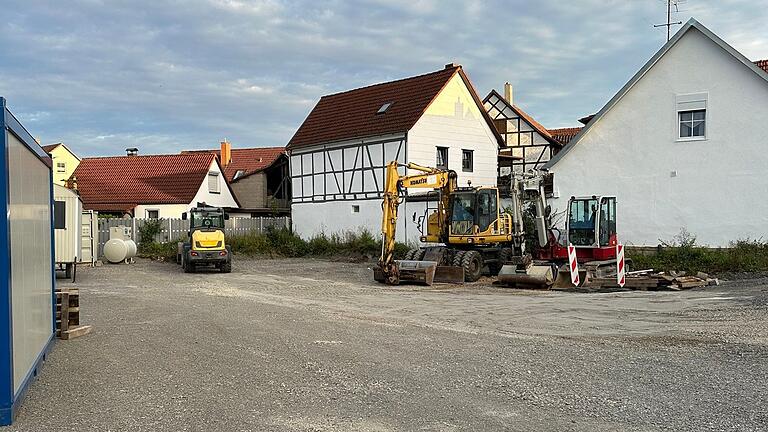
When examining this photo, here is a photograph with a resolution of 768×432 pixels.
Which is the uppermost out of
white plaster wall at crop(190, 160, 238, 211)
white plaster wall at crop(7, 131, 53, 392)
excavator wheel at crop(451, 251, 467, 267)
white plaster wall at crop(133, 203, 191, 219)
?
white plaster wall at crop(190, 160, 238, 211)

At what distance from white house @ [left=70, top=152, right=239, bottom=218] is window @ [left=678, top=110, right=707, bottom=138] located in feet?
89.2

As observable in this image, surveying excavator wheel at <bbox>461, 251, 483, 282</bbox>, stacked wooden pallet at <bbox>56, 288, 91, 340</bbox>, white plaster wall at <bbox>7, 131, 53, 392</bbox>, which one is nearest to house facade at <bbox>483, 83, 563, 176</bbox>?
excavator wheel at <bbox>461, 251, 483, 282</bbox>

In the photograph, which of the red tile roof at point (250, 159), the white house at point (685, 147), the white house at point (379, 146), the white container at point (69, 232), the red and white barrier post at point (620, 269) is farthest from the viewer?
the red tile roof at point (250, 159)

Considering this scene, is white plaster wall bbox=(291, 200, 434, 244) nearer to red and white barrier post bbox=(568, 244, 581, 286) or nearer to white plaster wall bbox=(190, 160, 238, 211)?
white plaster wall bbox=(190, 160, 238, 211)

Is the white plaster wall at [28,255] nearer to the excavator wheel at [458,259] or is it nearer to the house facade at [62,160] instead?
the excavator wheel at [458,259]

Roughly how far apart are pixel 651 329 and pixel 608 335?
3.53ft

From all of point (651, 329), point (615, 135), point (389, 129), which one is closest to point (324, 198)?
point (389, 129)

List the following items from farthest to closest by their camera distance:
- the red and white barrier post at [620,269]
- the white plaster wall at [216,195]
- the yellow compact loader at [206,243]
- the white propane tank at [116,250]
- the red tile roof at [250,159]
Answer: the red tile roof at [250,159] → the white plaster wall at [216,195] → the white propane tank at [116,250] → the yellow compact loader at [206,243] → the red and white barrier post at [620,269]

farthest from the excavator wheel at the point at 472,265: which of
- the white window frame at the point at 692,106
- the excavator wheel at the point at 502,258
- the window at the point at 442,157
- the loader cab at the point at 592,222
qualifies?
the window at the point at 442,157

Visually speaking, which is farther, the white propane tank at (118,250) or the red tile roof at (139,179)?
the red tile roof at (139,179)

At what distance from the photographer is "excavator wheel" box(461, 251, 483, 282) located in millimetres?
22688

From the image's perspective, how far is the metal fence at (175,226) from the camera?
34156mm

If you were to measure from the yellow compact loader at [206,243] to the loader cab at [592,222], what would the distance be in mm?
11850

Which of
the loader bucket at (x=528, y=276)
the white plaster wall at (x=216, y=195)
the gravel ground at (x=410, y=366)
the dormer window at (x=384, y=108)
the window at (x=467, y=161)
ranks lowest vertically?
the gravel ground at (x=410, y=366)
